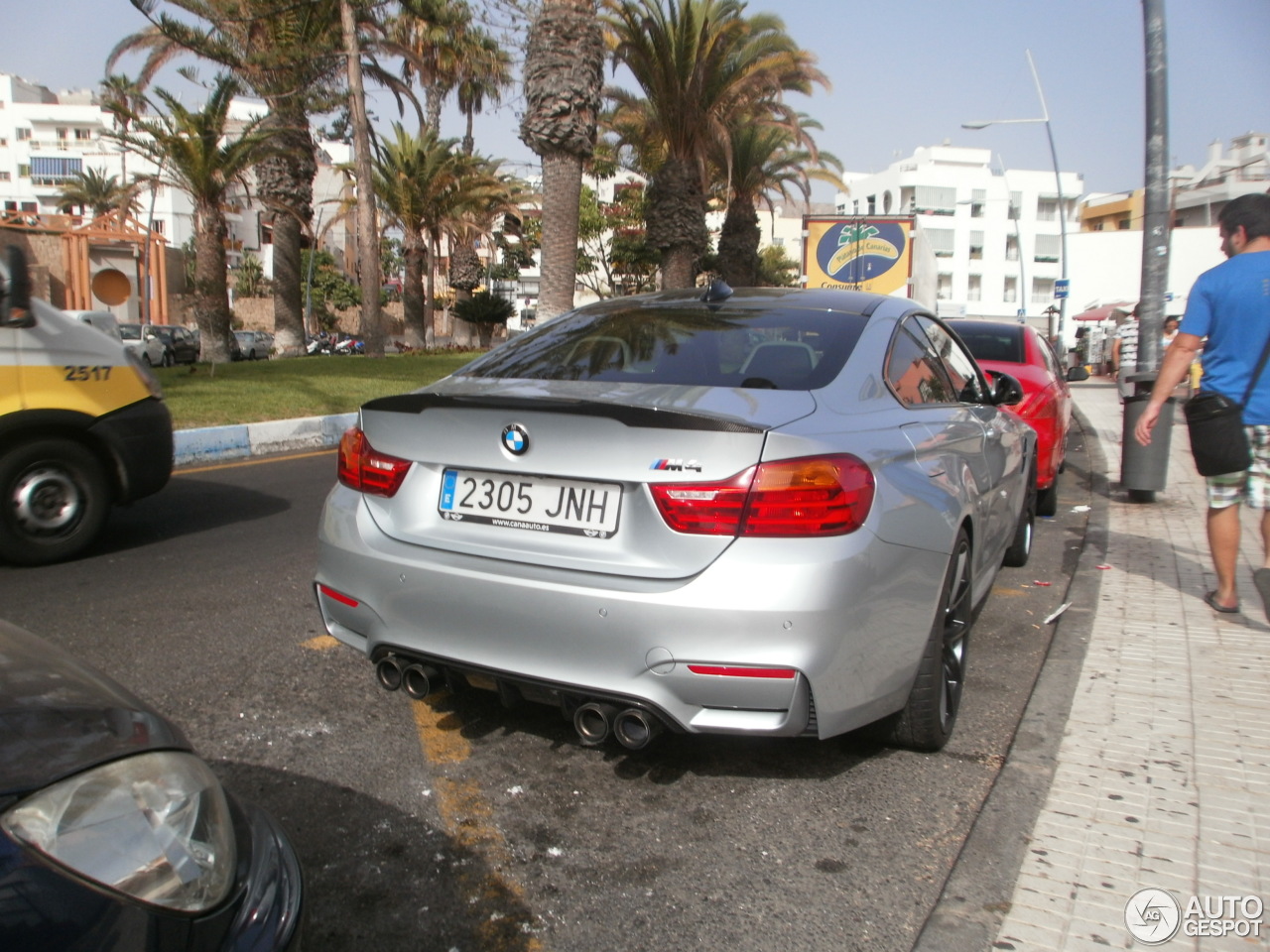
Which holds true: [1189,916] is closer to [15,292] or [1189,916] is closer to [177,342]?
[15,292]

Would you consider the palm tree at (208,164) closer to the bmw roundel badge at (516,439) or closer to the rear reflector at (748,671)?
the bmw roundel badge at (516,439)

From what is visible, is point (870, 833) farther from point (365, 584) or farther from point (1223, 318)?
point (1223, 318)

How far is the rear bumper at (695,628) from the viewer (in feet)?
8.34

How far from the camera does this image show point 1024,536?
19.9 feet

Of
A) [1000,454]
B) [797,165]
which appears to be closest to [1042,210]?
[797,165]

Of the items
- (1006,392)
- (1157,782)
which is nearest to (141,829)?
(1157,782)

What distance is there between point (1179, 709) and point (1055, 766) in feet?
2.77

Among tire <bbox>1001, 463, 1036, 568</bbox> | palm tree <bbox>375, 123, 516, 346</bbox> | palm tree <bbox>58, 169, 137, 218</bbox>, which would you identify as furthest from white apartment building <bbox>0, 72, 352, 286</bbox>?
tire <bbox>1001, 463, 1036, 568</bbox>

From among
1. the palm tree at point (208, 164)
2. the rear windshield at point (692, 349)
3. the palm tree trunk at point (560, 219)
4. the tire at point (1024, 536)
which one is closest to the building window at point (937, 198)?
the palm tree at point (208, 164)

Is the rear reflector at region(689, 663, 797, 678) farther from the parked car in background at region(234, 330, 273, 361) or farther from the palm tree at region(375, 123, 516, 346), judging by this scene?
the parked car in background at region(234, 330, 273, 361)

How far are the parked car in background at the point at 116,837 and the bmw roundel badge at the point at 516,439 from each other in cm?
126

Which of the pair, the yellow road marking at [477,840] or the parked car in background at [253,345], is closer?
the yellow road marking at [477,840]

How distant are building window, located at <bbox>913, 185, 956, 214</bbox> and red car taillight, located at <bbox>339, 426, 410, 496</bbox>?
295 ft

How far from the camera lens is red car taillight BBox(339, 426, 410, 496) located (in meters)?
3.03
